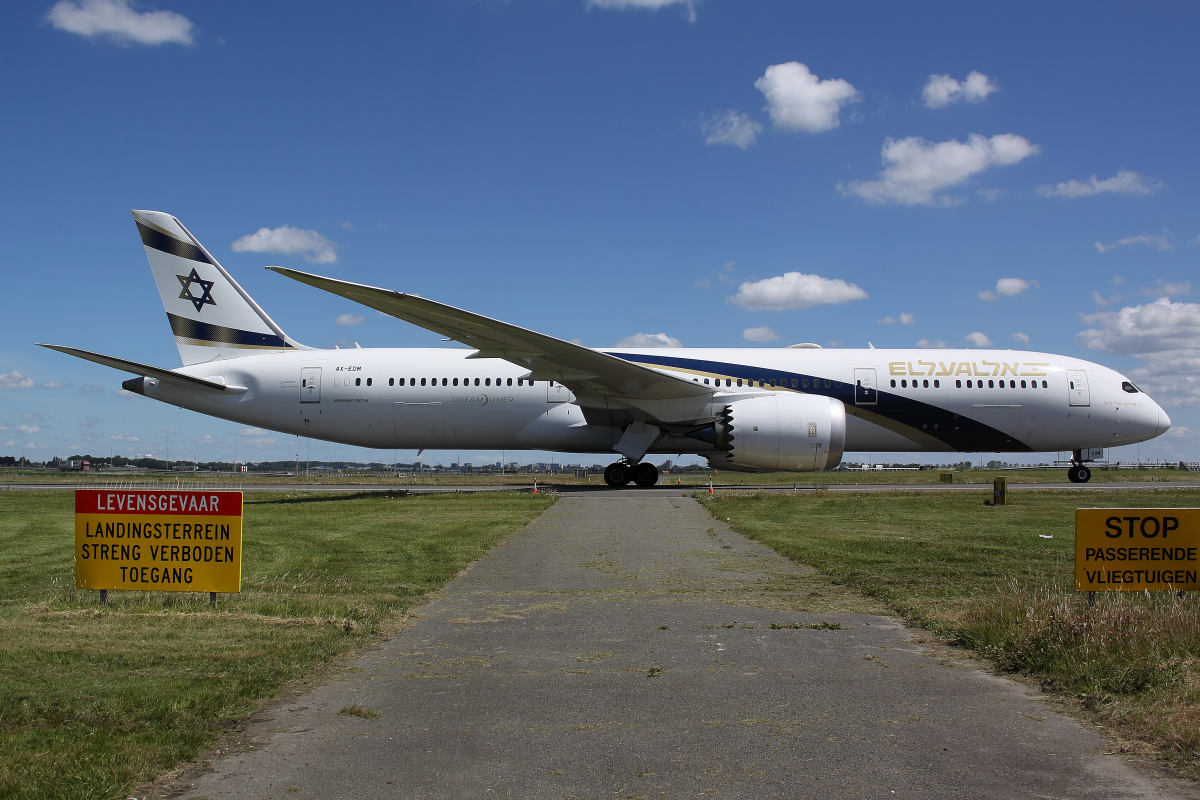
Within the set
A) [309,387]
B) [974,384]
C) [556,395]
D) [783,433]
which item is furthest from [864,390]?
[309,387]

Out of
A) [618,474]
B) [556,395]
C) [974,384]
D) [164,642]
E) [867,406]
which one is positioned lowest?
[164,642]

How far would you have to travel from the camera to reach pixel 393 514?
16031mm

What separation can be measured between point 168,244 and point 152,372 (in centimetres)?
384

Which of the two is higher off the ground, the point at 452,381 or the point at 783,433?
the point at 452,381

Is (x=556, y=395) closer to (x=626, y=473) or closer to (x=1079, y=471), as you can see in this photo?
(x=626, y=473)

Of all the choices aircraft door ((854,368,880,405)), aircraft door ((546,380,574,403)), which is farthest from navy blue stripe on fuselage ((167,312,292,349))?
aircraft door ((854,368,880,405))

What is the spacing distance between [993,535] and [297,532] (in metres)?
10.6

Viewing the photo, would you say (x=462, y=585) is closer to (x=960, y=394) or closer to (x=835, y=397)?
(x=835, y=397)

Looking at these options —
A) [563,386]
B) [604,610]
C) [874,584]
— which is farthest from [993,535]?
[563,386]

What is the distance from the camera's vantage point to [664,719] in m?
4.34

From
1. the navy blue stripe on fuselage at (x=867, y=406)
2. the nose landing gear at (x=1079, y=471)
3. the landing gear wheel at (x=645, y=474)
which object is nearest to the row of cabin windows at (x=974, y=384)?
the navy blue stripe on fuselage at (x=867, y=406)

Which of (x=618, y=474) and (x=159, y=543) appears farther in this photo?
(x=618, y=474)

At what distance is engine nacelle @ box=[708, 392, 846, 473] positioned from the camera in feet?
64.6

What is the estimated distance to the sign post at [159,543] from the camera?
23.5 feet
